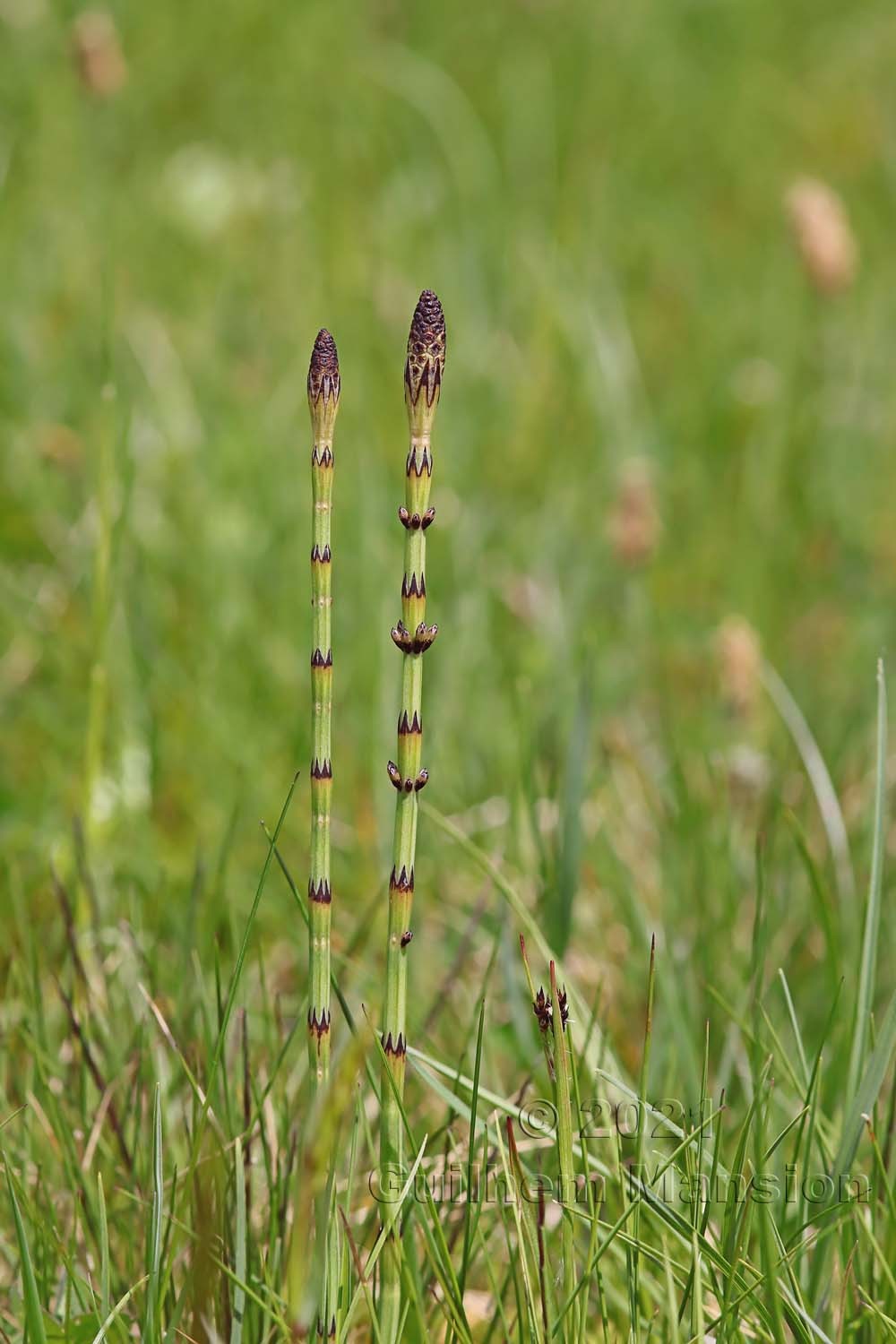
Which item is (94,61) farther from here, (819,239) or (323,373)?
(323,373)

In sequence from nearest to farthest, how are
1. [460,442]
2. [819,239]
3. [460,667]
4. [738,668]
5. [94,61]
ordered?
1. [738,668]
2. [460,667]
3. [94,61]
4. [819,239]
5. [460,442]

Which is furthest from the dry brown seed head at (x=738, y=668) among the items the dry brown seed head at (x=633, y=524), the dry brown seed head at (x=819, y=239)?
the dry brown seed head at (x=819, y=239)

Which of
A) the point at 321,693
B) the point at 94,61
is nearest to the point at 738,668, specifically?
the point at 321,693

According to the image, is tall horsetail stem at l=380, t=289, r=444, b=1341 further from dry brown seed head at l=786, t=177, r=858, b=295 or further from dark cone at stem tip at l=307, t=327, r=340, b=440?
dry brown seed head at l=786, t=177, r=858, b=295

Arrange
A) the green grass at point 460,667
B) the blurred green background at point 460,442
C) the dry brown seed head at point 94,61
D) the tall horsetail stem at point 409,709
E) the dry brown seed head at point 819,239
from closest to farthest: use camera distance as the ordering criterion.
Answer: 1. the tall horsetail stem at point 409,709
2. the green grass at point 460,667
3. the blurred green background at point 460,442
4. the dry brown seed head at point 94,61
5. the dry brown seed head at point 819,239

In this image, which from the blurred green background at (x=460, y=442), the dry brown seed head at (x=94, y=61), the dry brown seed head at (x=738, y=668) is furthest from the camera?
the dry brown seed head at (x=94, y=61)

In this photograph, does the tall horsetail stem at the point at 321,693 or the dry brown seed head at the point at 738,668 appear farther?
the dry brown seed head at the point at 738,668

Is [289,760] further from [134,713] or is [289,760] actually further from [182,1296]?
[182,1296]

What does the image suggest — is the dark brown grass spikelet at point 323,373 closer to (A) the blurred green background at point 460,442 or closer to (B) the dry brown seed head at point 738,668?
(A) the blurred green background at point 460,442
